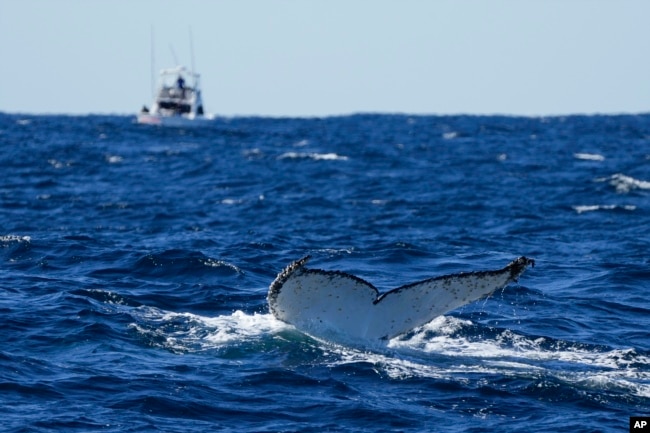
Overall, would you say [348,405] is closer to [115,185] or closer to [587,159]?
[115,185]

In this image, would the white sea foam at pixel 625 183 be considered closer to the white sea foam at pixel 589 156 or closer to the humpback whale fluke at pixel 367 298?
the white sea foam at pixel 589 156

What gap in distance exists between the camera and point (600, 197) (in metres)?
38.2

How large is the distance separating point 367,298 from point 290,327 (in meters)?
1.78

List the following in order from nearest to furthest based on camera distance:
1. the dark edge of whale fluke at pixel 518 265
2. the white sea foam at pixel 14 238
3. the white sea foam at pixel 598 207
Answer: the dark edge of whale fluke at pixel 518 265 → the white sea foam at pixel 14 238 → the white sea foam at pixel 598 207

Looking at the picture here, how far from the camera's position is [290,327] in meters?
14.9

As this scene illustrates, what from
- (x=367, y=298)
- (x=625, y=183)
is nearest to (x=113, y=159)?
(x=625, y=183)

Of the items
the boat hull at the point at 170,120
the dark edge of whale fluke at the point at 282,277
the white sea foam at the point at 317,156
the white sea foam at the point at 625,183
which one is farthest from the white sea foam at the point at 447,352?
the boat hull at the point at 170,120

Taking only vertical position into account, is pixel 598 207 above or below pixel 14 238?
below

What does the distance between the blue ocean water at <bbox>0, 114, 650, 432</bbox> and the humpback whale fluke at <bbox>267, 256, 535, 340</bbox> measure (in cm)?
49

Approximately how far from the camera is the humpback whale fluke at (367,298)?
1315cm

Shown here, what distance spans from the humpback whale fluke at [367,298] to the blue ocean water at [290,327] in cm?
49

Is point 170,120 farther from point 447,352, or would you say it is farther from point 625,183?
point 447,352

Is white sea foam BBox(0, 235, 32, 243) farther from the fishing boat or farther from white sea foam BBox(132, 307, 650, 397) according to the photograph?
the fishing boat

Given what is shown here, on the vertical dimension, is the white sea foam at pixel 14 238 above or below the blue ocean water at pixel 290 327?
above
